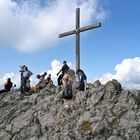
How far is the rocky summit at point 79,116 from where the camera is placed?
29.2 metres

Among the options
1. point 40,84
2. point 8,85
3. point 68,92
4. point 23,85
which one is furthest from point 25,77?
point 68,92

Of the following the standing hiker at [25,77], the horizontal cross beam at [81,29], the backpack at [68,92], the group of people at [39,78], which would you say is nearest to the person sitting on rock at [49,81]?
the group of people at [39,78]

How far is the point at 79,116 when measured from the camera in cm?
3125

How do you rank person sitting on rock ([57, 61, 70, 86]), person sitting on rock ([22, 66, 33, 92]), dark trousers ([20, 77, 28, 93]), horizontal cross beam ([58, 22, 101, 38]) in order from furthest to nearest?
person sitting on rock ([57, 61, 70, 86])
horizontal cross beam ([58, 22, 101, 38])
dark trousers ([20, 77, 28, 93])
person sitting on rock ([22, 66, 33, 92])

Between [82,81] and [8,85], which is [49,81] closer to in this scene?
[8,85]

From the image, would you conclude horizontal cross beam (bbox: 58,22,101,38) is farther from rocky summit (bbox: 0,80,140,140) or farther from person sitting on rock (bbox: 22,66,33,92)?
rocky summit (bbox: 0,80,140,140)

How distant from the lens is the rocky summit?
1149 inches

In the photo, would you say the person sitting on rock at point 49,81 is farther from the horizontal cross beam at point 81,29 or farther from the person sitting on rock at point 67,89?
the person sitting on rock at point 67,89

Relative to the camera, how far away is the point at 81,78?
33750mm

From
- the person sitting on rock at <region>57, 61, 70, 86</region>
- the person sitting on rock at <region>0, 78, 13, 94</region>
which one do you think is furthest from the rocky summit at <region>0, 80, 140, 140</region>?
the person sitting on rock at <region>0, 78, 13, 94</region>

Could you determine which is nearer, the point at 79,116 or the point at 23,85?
the point at 79,116

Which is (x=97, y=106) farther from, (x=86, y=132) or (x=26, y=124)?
(x=26, y=124)

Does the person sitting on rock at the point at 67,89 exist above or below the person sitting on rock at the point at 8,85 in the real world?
below

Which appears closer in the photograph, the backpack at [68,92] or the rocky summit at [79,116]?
the rocky summit at [79,116]
